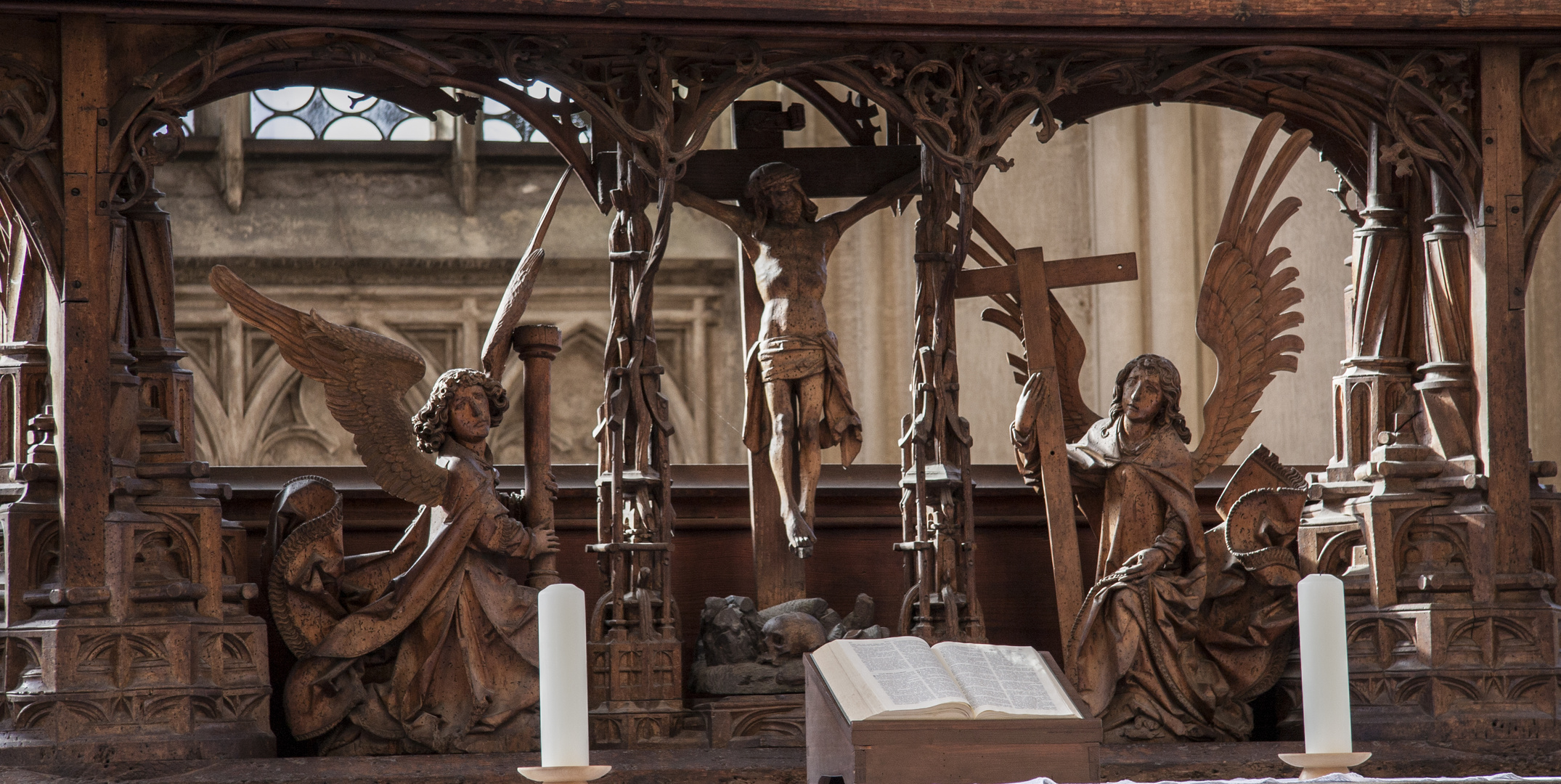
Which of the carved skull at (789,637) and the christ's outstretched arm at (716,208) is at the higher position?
the christ's outstretched arm at (716,208)

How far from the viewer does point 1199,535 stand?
7867 millimetres

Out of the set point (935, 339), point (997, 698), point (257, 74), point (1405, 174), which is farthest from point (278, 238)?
point (997, 698)

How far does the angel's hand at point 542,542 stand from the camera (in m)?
7.50

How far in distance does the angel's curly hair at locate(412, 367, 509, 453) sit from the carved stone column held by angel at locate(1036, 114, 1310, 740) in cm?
218

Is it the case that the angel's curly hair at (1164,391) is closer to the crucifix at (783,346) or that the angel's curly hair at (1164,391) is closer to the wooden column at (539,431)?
the crucifix at (783,346)

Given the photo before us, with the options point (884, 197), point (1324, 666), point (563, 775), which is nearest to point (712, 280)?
point (884, 197)

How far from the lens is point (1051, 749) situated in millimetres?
4766

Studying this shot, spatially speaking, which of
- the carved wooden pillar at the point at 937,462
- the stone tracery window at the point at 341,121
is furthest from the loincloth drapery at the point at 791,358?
the stone tracery window at the point at 341,121

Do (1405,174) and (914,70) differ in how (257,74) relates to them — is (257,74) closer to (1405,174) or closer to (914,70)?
(914,70)

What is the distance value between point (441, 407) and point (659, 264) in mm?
1033

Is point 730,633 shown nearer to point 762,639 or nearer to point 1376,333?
point 762,639

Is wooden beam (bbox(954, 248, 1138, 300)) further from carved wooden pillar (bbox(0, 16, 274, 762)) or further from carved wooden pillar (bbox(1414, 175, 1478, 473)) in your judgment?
carved wooden pillar (bbox(0, 16, 274, 762))

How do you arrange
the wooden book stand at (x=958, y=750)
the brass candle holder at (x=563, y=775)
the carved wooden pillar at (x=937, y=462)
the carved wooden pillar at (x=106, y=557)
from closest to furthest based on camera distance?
the brass candle holder at (x=563, y=775), the wooden book stand at (x=958, y=750), the carved wooden pillar at (x=106, y=557), the carved wooden pillar at (x=937, y=462)

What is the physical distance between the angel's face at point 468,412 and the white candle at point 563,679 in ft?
12.5
